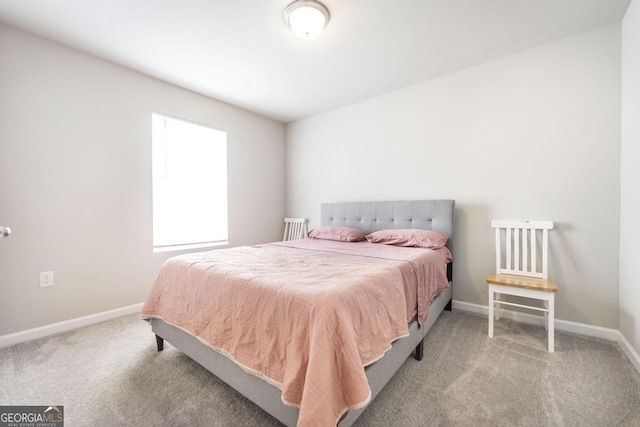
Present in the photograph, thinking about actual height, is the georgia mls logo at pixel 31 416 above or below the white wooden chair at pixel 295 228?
below

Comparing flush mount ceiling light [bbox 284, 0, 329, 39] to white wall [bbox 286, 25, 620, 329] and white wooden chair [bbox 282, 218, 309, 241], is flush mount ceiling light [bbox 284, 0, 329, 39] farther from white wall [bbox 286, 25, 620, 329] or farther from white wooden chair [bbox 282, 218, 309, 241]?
white wooden chair [bbox 282, 218, 309, 241]

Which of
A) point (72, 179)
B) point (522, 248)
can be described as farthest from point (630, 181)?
Answer: point (72, 179)

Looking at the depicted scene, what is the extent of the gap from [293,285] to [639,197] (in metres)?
2.34

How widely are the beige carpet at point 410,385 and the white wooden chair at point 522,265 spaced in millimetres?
294

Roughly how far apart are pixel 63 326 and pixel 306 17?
3.30 meters

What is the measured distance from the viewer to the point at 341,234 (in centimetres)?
305

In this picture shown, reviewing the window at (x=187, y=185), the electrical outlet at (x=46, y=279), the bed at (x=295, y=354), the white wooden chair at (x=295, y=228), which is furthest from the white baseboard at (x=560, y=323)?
the electrical outlet at (x=46, y=279)

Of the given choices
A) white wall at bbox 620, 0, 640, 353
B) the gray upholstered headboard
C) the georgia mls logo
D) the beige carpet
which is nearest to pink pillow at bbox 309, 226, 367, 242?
the gray upholstered headboard

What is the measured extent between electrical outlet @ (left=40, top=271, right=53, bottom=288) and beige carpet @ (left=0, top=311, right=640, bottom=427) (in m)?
0.45

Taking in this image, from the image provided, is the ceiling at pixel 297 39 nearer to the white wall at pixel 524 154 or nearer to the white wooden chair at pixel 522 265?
the white wall at pixel 524 154

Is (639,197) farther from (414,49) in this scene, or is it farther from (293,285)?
(293,285)

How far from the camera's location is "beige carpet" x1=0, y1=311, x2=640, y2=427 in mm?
1312

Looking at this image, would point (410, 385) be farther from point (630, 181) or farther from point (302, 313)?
point (630, 181)

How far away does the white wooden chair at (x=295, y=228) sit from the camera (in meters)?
4.18
